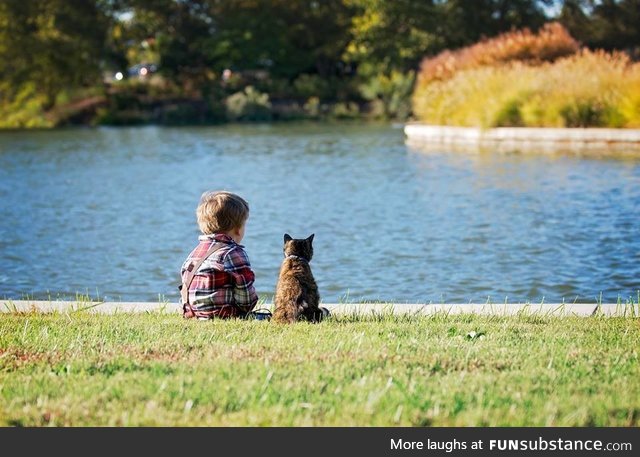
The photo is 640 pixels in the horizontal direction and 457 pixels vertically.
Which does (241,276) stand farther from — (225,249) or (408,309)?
(408,309)

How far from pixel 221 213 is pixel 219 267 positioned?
358 millimetres

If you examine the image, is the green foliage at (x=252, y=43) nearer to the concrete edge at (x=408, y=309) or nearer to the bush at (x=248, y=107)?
the bush at (x=248, y=107)

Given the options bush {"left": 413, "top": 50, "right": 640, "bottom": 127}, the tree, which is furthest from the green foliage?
bush {"left": 413, "top": 50, "right": 640, "bottom": 127}

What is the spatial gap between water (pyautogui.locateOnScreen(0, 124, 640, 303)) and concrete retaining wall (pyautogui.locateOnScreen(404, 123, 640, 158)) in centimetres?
154

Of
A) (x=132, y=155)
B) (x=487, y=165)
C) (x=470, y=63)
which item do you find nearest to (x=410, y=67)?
(x=470, y=63)

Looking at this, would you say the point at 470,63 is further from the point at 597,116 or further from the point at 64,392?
the point at 64,392

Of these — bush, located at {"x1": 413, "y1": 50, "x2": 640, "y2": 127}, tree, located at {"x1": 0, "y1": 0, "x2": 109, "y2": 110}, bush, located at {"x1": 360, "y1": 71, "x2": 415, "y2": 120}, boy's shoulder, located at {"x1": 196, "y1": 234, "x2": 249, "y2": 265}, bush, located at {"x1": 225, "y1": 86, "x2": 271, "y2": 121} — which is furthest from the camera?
tree, located at {"x1": 0, "y1": 0, "x2": 109, "y2": 110}

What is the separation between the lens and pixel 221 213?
276 inches

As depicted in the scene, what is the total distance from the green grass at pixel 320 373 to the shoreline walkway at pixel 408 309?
55 centimetres

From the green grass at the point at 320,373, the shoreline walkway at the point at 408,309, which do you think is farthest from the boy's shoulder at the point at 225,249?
the shoreline walkway at the point at 408,309

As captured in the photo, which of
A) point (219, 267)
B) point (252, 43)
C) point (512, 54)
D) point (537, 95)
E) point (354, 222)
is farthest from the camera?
point (252, 43)

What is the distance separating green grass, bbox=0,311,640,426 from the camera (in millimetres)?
4527

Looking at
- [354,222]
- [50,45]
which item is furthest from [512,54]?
[50,45]

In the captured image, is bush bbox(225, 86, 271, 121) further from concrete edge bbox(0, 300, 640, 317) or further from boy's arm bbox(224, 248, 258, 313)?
boy's arm bbox(224, 248, 258, 313)
